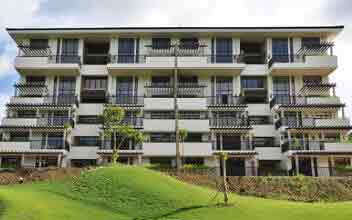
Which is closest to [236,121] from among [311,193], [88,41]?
[311,193]

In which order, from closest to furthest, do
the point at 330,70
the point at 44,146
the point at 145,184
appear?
the point at 145,184 < the point at 44,146 < the point at 330,70

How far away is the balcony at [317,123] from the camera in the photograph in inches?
1694

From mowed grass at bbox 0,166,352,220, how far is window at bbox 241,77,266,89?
21411 mm

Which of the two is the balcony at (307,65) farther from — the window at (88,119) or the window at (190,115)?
the window at (88,119)

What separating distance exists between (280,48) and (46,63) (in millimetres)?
25768

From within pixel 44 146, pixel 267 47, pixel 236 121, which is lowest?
pixel 44 146

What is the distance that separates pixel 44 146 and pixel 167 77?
15.0m

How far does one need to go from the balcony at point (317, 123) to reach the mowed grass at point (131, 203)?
17309mm

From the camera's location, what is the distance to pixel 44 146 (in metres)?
43.6

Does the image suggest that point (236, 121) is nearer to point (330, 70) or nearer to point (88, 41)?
point (330, 70)

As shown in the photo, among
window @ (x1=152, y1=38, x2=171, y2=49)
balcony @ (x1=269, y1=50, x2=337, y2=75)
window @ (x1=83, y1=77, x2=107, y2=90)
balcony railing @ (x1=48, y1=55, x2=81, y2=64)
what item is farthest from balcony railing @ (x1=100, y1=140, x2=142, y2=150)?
balcony @ (x1=269, y1=50, x2=337, y2=75)

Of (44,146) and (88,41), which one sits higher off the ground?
(88,41)

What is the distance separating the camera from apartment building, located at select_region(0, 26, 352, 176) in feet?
143

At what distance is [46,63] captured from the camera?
47031 millimetres
